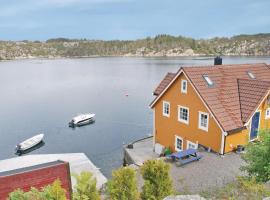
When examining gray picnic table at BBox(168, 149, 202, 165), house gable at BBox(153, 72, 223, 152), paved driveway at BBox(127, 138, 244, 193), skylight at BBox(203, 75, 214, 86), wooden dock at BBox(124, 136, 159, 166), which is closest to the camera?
paved driveway at BBox(127, 138, 244, 193)

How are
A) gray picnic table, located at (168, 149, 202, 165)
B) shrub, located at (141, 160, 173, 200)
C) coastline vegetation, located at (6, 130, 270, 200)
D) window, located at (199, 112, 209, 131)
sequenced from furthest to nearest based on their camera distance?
window, located at (199, 112, 209, 131), gray picnic table, located at (168, 149, 202, 165), shrub, located at (141, 160, 173, 200), coastline vegetation, located at (6, 130, 270, 200)

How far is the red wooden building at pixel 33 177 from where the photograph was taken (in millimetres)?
14359

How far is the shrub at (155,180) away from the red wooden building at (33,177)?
6.25 m

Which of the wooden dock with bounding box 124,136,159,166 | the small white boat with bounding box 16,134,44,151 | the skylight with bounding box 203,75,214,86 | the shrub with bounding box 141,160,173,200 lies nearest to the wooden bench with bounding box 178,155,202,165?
the wooden dock with bounding box 124,136,159,166

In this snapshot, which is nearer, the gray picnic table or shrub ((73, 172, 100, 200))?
shrub ((73, 172, 100, 200))

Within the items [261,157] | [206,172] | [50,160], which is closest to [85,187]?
[261,157]

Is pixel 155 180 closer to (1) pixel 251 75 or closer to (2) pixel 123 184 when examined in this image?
(2) pixel 123 184

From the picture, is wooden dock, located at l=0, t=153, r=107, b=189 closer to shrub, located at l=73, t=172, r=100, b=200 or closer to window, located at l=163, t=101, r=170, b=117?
window, located at l=163, t=101, r=170, b=117

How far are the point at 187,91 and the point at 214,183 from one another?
8178mm

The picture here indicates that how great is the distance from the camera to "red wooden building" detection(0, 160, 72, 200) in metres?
14.4

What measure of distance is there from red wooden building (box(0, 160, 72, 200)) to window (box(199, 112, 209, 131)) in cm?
1124

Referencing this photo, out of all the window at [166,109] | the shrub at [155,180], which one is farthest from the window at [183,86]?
the shrub at [155,180]

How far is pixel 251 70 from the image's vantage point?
2631cm

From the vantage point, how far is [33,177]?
15023 millimetres
